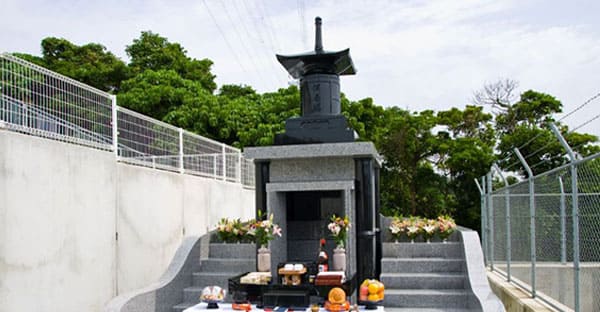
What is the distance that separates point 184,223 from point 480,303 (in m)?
6.76

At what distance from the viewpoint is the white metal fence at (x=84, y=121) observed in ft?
21.5

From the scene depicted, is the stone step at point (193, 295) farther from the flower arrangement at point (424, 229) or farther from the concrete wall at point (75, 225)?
the flower arrangement at point (424, 229)

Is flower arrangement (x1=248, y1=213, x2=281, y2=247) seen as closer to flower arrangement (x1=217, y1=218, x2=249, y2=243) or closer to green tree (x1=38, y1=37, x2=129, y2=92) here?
flower arrangement (x1=217, y1=218, x2=249, y2=243)

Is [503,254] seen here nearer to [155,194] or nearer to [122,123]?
[155,194]

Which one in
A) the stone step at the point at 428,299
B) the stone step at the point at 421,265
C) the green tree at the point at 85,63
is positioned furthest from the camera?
the green tree at the point at 85,63

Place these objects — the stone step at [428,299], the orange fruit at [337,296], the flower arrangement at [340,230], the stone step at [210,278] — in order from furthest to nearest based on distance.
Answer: the stone step at [210,278] < the stone step at [428,299] < the flower arrangement at [340,230] < the orange fruit at [337,296]

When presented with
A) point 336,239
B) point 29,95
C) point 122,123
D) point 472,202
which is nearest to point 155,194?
point 122,123

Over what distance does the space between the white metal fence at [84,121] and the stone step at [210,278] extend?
227cm

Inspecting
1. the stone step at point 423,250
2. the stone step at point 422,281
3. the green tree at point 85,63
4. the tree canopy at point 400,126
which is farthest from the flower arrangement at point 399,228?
the green tree at point 85,63

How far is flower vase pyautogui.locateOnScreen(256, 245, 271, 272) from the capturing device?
709cm

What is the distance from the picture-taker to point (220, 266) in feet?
27.1

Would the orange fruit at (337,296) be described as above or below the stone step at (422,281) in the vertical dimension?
above

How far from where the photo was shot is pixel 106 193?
27.0 feet

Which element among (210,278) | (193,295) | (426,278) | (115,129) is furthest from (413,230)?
(115,129)
